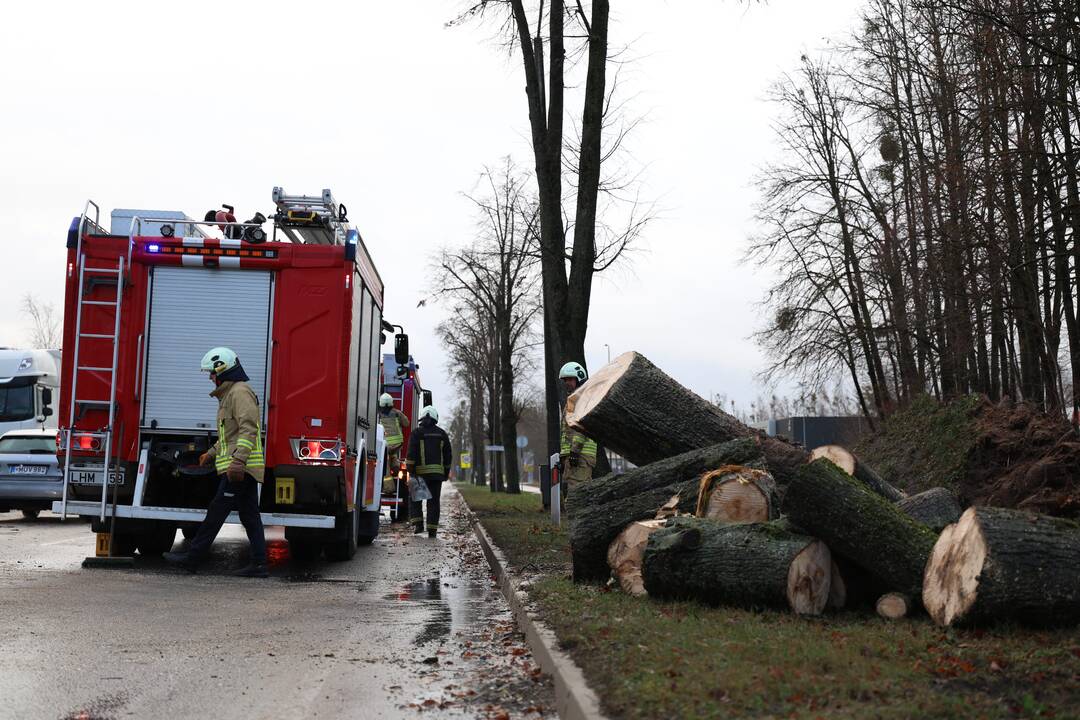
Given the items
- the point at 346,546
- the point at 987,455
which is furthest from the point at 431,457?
the point at 987,455

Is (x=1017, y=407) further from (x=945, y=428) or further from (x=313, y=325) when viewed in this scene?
(x=313, y=325)

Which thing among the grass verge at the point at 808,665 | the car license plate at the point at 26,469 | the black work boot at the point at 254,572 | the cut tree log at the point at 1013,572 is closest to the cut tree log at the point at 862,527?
the grass verge at the point at 808,665

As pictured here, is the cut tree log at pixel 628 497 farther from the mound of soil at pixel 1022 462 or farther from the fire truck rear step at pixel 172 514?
the fire truck rear step at pixel 172 514

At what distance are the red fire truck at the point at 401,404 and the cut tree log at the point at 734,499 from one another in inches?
475

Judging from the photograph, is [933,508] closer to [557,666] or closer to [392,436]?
[557,666]

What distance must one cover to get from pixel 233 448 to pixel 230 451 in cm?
4

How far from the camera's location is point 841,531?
297 inches

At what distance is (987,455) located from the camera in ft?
40.8

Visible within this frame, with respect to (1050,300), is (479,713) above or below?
below

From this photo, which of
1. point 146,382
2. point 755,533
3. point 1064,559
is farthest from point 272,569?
point 1064,559

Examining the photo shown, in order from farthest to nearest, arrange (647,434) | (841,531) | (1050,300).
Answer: (1050,300) → (647,434) → (841,531)

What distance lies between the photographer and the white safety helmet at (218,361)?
11.0 metres

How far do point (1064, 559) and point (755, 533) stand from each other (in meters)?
1.94

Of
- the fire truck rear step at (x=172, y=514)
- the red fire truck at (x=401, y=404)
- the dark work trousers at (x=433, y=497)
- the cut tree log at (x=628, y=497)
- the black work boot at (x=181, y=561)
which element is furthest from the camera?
the red fire truck at (x=401, y=404)
